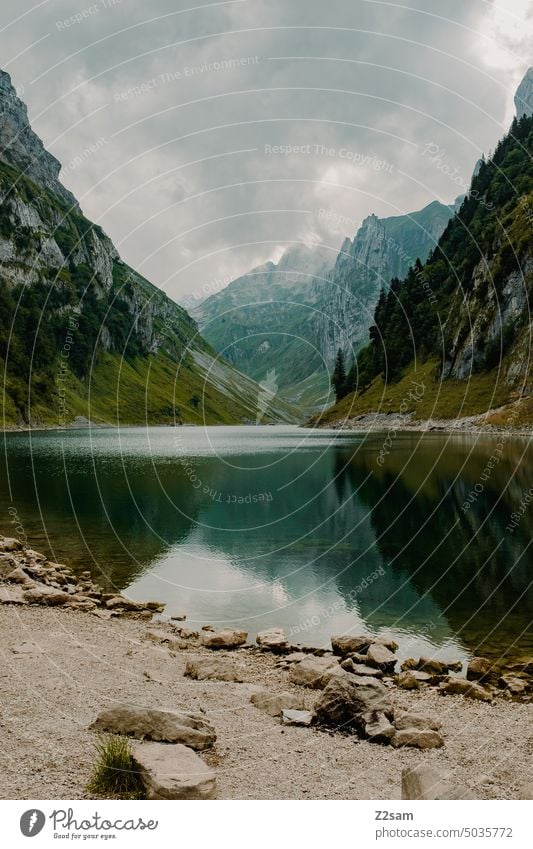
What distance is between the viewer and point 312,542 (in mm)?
38750

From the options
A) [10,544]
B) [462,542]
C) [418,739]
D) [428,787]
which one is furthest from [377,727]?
[10,544]

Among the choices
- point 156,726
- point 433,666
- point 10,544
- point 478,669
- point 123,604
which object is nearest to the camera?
point 156,726

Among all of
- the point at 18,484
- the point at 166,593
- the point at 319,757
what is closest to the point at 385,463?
the point at 18,484

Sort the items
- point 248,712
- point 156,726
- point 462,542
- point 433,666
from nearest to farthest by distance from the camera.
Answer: point 156,726 < point 248,712 < point 433,666 < point 462,542

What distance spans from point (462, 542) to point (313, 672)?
23.7m

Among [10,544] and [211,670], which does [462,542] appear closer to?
[211,670]

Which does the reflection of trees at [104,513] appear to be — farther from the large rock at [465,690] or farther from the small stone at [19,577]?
the large rock at [465,690]

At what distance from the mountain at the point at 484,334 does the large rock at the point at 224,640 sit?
108261mm

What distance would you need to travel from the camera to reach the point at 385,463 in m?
82.2

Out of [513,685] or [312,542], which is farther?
[312,542]

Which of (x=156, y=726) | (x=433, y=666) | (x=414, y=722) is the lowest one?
(x=156, y=726)

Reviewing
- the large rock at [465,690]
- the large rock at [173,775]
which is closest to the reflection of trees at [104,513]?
the large rock at [465,690]

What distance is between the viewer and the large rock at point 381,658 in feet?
62.6

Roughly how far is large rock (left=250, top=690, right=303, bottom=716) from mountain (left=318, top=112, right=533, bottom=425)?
113215 mm
